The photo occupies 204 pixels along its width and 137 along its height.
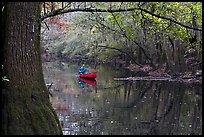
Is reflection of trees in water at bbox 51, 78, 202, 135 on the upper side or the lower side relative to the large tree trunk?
lower

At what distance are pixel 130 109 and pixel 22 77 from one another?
32.9 ft

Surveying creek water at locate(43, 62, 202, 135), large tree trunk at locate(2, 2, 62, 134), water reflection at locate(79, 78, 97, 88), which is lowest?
water reflection at locate(79, 78, 97, 88)

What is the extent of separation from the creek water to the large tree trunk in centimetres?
556

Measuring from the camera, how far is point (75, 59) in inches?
2048

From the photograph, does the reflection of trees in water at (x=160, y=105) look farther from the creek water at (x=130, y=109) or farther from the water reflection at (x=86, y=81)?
the water reflection at (x=86, y=81)

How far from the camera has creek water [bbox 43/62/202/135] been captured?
1163 cm

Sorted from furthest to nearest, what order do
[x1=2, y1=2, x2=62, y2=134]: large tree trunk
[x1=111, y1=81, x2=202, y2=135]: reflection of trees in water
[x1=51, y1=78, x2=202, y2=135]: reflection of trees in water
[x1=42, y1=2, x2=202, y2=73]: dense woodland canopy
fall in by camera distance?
[x1=42, y1=2, x2=202, y2=73]: dense woodland canopy → [x1=111, y1=81, x2=202, y2=135]: reflection of trees in water → [x1=51, y1=78, x2=202, y2=135]: reflection of trees in water → [x1=2, y1=2, x2=62, y2=134]: large tree trunk

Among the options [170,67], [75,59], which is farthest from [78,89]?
[75,59]

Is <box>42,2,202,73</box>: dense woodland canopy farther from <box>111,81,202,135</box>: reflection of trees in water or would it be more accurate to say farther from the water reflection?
the water reflection

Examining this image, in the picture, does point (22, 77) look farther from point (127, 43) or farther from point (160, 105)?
point (127, 43)

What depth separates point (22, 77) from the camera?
5480 mm

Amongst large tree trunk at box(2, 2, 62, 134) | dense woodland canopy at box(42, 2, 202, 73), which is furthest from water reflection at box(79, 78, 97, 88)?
large tree trunk at box(2, 2, 62, 134)

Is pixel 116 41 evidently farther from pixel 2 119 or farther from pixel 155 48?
pixel 2 119

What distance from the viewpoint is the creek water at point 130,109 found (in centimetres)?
1163
